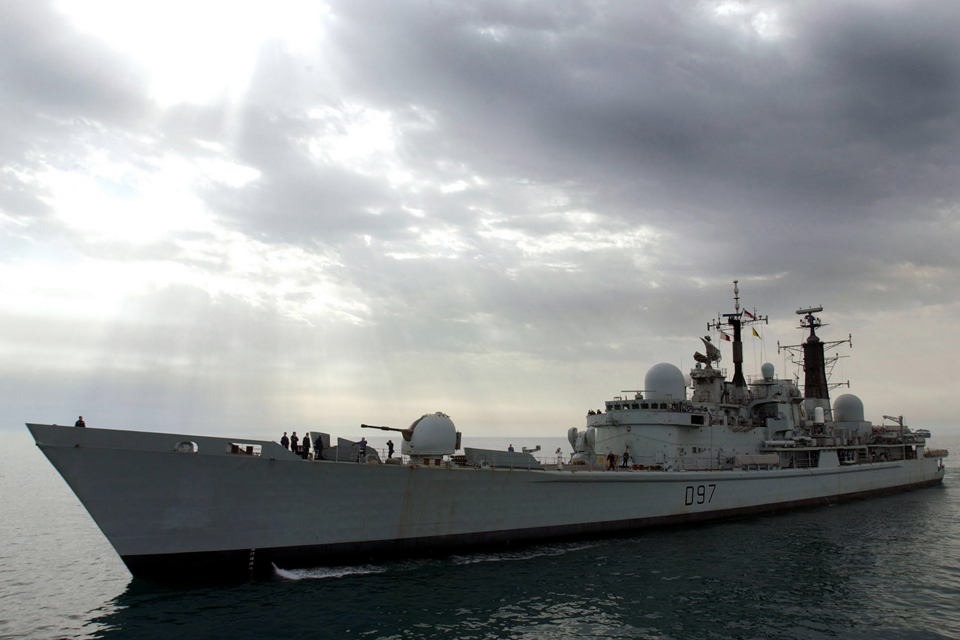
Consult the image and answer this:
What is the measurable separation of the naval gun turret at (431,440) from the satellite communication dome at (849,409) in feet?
111

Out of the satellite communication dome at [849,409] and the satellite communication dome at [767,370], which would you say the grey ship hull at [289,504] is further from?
the satellite communication dome at [849,409]

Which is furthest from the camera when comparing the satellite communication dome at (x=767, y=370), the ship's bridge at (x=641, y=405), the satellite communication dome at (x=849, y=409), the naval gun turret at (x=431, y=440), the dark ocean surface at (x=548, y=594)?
the satellite communication dome at (x=849, y=409)

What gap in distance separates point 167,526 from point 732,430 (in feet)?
78.5

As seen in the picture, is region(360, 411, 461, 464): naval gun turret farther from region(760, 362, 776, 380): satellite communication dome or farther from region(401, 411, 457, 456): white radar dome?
region(760, 362, 776, 380): satellite communication dome

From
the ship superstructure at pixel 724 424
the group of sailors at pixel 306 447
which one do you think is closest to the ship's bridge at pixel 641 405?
the ship superstructure at pixel 724 424

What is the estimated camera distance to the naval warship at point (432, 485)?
44.7 ft

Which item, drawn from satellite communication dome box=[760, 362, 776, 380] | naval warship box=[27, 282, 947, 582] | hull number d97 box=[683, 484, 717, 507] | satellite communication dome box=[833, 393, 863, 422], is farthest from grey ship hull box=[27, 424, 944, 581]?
satellite communication dome box=[833, 393, 863, 422]

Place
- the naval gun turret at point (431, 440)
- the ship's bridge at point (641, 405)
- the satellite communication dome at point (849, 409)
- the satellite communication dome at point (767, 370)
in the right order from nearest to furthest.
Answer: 1. the naval gun turret at point (431, 440)
2. the ship's bridge at point (641, 405)
3. the satellite communication dome at point (767, 370)
4. the satellite communication dome at point (849, 409)

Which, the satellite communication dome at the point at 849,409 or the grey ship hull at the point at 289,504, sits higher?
the satellite communication dome at the point at 849,409

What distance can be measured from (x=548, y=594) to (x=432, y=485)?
14.8 ft

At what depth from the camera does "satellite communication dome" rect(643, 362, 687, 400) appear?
25938 mm

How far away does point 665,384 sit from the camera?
25953 millimetres

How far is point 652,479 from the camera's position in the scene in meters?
21.5

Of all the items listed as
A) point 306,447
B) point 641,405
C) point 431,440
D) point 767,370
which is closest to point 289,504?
point 306,447
